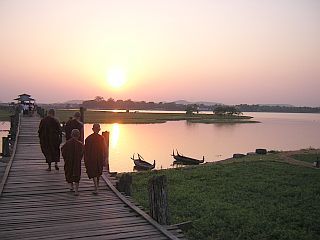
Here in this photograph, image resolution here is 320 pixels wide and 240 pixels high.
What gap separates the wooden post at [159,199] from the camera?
7.29 m

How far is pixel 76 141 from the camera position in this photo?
9398 millimetres

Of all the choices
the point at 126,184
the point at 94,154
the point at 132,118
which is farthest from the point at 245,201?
the point at 132,118

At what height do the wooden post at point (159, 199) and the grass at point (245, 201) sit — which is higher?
the wooden post at point (159, 199)

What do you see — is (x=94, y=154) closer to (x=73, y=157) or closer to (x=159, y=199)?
(x=73, y=157)

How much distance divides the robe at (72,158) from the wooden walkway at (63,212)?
1.74ft

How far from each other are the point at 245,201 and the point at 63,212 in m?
8.15

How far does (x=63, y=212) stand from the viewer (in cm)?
769

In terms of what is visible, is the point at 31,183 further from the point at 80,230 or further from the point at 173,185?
the point at 173,185

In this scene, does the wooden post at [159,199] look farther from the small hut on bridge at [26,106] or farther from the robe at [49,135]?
the small hut on bridge at [26,106]

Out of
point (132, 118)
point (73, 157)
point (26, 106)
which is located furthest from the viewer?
point (132, 118)

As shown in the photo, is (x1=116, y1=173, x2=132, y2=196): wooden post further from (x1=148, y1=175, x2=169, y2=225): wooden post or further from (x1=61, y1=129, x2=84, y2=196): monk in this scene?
(x1=148, y1=175, x2=169, y2=225): wooden post

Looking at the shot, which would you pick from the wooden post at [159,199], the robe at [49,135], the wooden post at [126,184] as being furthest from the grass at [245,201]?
the robe at [49,135]

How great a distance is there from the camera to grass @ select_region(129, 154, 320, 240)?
34.1 feet

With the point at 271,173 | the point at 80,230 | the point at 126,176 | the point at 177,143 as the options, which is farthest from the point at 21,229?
the point at 177,143
